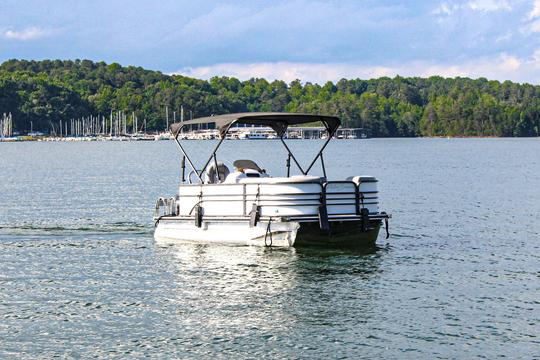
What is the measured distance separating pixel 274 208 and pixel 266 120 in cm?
504

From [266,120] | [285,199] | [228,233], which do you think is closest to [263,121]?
[266,120]

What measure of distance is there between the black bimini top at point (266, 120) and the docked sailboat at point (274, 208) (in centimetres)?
4

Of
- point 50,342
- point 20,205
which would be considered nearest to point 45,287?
point 50,342

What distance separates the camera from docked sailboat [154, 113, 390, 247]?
24.9 meters

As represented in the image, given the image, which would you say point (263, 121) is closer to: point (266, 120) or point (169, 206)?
point (266, 120)

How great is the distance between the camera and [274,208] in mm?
25203

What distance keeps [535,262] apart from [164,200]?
37.9 feet

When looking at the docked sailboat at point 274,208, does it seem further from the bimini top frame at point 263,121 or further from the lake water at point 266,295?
the lake water at point 266,295

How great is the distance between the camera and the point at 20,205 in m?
43.1

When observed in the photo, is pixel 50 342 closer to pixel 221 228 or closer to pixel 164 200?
pixel 221 228

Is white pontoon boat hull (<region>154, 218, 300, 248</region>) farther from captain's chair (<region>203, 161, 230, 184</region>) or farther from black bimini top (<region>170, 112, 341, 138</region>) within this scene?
black bimini top (<region>170, 112, 341, 138</region>)

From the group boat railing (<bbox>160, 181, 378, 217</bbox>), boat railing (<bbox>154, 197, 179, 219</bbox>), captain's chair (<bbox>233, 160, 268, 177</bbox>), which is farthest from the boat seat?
boat railing (<bbox>154, 197, 179, 219</bbox>)

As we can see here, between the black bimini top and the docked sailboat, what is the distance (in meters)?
0.04

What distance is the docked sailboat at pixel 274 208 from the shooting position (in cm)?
2494
